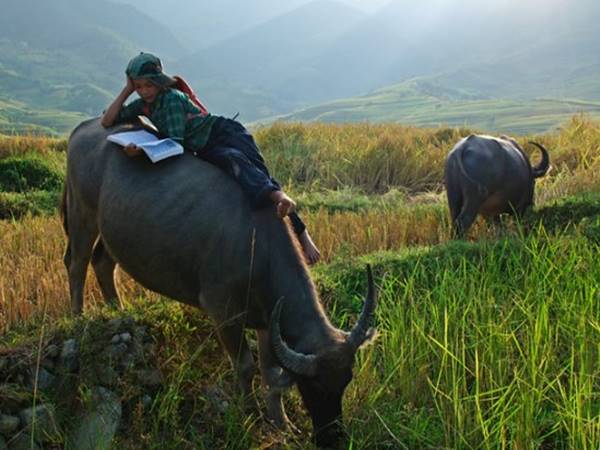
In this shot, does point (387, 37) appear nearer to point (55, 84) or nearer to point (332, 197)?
point (55, 84)

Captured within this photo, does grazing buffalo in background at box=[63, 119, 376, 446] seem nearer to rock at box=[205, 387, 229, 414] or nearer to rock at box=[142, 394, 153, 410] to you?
rock at box=[205, 387, 229, 414]

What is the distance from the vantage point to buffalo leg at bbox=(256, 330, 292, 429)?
108 inches

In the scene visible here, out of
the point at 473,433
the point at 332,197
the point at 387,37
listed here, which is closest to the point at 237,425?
the point at 473,433

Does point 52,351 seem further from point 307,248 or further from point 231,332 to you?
point 307,248

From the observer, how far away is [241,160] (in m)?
3.37

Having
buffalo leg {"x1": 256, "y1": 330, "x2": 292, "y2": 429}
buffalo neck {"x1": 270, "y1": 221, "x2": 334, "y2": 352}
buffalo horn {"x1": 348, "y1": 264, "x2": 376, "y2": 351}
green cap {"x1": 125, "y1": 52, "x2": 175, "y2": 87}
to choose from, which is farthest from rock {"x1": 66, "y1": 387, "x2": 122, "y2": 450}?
green cap {"x1": 125, "y1": 52, "x2": 175, "y2": 87}

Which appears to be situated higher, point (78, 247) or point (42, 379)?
point (78, 247)

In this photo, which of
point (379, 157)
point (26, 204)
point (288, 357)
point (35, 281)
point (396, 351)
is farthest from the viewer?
point (379, 157)

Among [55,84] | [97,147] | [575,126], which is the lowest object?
[55,84]

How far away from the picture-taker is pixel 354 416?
3047 mm

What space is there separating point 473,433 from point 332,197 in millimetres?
6180

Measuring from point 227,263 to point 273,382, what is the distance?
2.00 feet

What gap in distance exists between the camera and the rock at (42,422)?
9.76 feet

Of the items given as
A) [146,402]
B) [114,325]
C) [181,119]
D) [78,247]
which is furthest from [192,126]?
[146,402]
